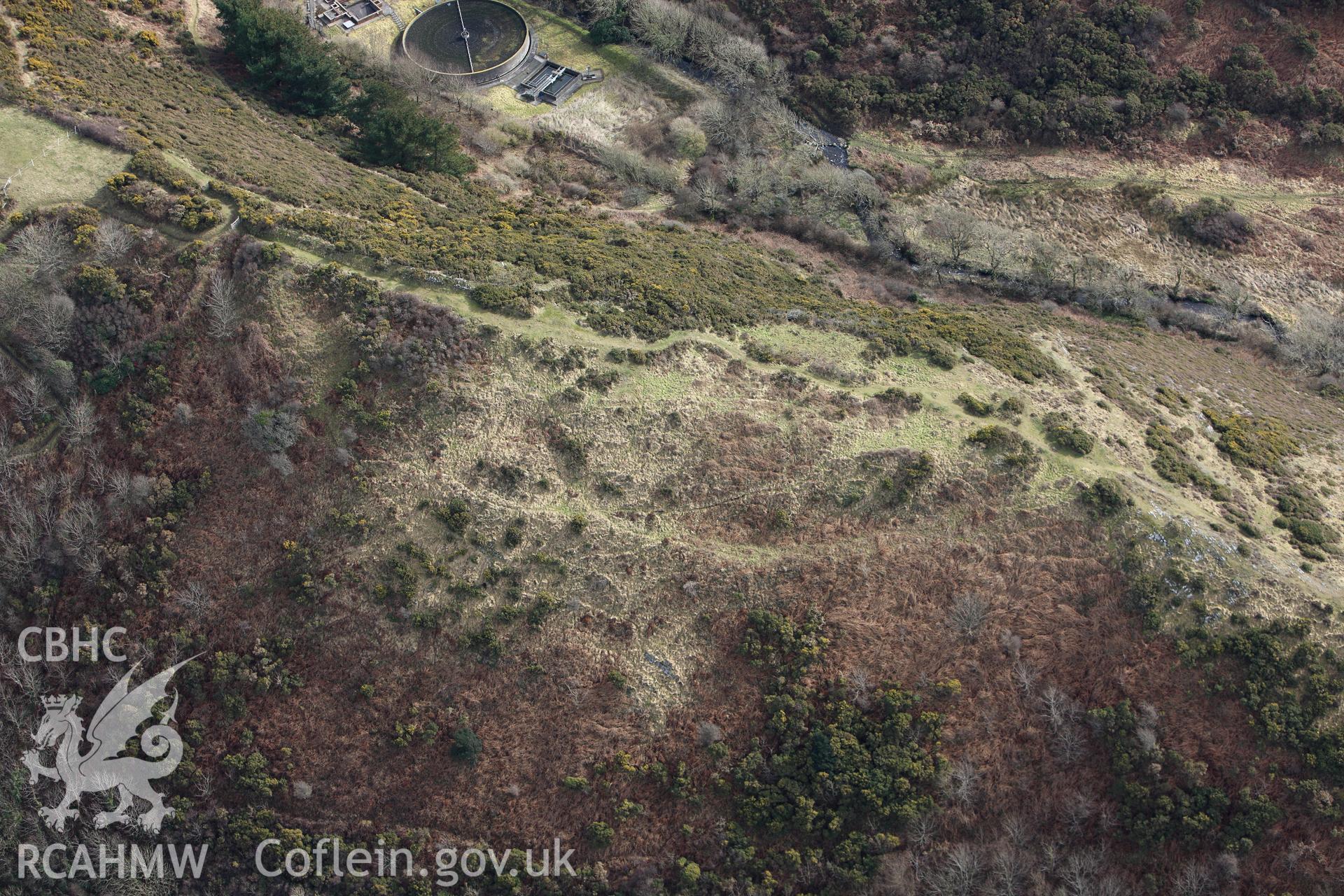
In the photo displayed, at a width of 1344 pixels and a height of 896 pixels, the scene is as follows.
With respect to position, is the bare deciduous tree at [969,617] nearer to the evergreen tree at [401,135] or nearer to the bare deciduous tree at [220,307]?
the bare deciduous tree at [220,307]

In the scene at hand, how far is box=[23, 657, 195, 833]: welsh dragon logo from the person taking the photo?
44156mm

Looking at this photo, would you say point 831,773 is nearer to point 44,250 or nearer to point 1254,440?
point 1254,440

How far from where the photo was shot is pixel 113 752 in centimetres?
4466

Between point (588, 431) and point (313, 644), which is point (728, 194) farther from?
point (313, 644)

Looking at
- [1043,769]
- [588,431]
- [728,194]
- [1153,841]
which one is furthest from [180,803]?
[728,194]

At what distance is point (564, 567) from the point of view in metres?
46.1

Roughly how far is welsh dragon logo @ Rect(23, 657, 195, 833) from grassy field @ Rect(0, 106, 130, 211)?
28.5 metres

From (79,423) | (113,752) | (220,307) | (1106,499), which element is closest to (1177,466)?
(1106,499)

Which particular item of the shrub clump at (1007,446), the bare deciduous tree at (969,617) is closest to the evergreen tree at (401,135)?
the shrub clump at (1007,446)

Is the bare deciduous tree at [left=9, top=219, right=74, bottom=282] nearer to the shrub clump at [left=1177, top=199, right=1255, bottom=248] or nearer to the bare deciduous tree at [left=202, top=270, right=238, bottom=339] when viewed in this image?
the bare deciduous tree at [left=202, top=270, right=238, bottom=339]

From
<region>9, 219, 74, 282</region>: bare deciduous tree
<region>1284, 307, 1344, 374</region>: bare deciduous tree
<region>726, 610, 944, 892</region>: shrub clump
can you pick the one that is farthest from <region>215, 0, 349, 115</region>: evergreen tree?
<region>1284, 307, 1344, 374</region>: bare deciduous tree

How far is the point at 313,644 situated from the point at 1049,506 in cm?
3908

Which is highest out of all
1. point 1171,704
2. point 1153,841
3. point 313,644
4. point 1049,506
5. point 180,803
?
point 1049,506

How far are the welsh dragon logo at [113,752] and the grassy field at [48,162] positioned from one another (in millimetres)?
28495
